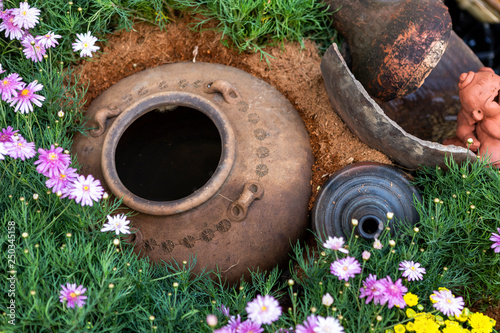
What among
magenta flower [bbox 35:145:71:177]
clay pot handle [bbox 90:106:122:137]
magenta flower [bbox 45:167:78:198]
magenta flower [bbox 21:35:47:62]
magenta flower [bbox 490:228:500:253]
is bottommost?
magenta flower [bbox 490:228:500:253]

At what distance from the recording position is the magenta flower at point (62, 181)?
1.49 m

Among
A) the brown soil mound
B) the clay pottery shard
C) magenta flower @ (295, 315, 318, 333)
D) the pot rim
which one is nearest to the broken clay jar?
the pot rim

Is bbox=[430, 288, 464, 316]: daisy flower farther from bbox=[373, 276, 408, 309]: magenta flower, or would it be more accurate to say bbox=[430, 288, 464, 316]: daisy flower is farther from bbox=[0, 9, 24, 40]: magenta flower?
bbox=[0, 9, 24, 40]: magenta flower

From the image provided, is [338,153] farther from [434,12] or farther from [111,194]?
[111,194]

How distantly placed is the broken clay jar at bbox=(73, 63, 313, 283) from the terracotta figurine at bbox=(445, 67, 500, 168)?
75 cm

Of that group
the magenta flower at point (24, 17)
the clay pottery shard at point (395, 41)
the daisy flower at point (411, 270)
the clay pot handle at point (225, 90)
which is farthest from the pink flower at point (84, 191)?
the clay pottery shard at point (395, 41)

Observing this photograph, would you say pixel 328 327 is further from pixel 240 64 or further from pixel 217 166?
pixel 240 64

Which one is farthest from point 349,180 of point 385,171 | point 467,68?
point 467,68

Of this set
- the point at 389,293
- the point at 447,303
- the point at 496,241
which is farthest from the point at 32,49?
Answer: the point at 496,241

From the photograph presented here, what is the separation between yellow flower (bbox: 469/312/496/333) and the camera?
151cm

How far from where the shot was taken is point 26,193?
70.8 inches

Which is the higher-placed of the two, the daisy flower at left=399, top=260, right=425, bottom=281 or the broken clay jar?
the broken clay jar

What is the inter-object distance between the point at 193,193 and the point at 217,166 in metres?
0.21

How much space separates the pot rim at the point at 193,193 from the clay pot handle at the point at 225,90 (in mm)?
109
